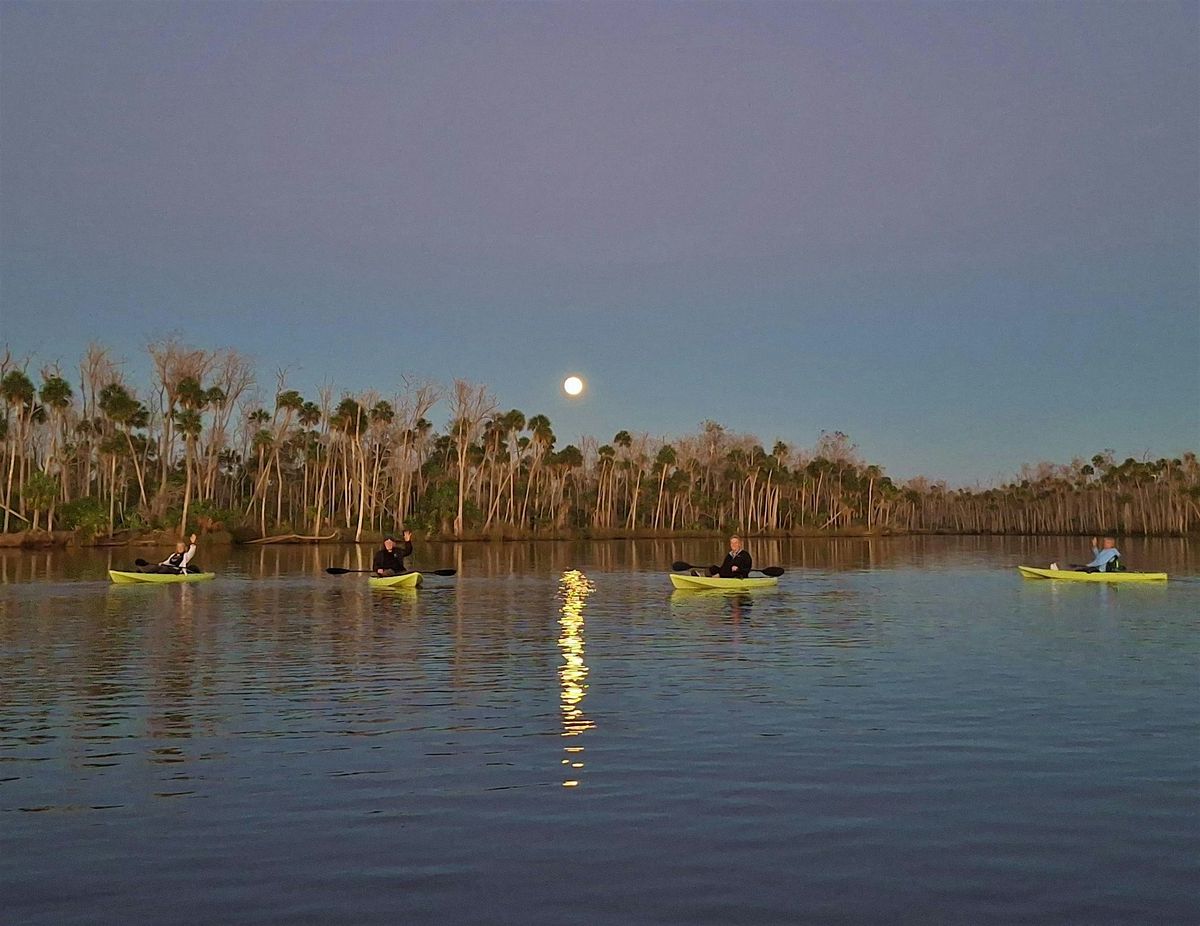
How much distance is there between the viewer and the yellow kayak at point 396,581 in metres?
39.9

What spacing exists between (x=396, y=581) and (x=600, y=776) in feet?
95.1

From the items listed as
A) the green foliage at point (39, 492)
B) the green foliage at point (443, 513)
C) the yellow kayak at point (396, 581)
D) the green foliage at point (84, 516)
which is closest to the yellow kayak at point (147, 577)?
the yellow kayak at point (396, 581)

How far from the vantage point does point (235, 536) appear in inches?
3661

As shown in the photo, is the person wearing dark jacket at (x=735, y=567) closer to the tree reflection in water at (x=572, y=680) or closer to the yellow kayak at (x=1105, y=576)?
the tree reflection in water at (x=572, y=680)

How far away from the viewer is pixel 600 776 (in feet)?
39.2

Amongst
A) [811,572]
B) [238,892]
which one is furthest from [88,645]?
[811,572]

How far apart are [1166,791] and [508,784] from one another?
674 centimetres

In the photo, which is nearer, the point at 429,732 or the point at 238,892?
the point at 238,892

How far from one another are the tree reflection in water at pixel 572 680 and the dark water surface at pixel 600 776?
0.07m

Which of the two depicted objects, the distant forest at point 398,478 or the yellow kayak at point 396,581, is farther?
the distant forest at point 398,478

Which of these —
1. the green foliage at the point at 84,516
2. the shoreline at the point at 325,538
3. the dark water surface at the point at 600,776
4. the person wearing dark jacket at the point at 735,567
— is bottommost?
the dark water surface at the point at 600,776

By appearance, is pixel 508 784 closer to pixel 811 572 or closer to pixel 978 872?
pixel 978 872

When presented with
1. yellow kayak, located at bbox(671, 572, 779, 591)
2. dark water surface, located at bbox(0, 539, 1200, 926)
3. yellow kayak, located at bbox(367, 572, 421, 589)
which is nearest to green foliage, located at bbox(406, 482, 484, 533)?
yellow kayak, located at bbox(367, 572, 421, 589)

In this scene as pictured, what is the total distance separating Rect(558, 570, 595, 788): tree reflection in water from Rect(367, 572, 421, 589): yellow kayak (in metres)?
5.76
